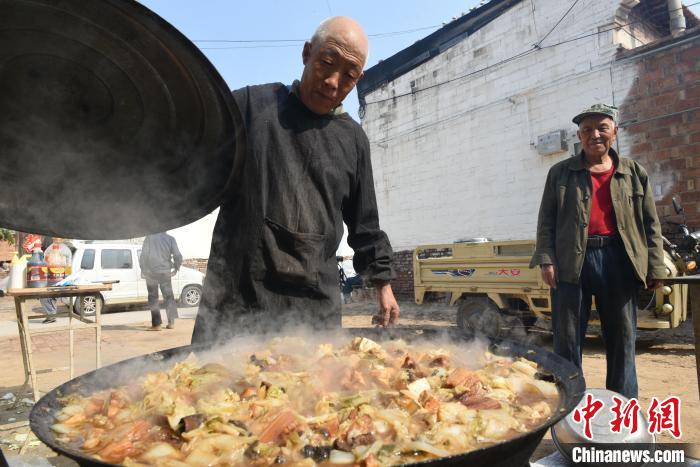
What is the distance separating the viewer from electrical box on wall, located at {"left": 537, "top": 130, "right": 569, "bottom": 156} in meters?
9.75

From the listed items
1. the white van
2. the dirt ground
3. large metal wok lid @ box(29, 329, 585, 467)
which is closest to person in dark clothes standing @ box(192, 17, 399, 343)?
large metal wok lid @ box(29, 329, 585, 467)

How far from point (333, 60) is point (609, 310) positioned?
9.67ft

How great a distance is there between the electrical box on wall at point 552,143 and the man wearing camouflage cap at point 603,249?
247 inches

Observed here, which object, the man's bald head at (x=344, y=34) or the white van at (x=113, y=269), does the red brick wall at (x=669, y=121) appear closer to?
the man's bald head at (x=344, y=34)

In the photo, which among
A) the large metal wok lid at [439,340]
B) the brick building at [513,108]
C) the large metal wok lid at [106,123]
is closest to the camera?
the large metal wok lid at [439,340]

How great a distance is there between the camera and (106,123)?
1.79 m

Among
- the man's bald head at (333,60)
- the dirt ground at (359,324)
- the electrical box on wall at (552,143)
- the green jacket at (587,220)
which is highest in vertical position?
the electrical box on wall at (552,143)

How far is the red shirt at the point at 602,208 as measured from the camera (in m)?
3.75

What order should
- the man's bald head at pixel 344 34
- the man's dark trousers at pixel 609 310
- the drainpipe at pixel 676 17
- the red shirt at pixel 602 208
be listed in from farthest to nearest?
the drainpipe at pixel 676 17 < the red shirt at pixel 602 208 < the man's dark trousers at pixel 609 310 < the man's bald head at pixel 344 34

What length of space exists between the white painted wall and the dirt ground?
267 centimetres

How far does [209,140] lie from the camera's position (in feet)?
6.21

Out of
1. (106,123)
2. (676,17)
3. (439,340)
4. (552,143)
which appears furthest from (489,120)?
(106,123)

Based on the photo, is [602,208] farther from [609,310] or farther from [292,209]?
[292,209]

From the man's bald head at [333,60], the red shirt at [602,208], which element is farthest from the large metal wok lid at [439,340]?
the red shirt at [602,208]
